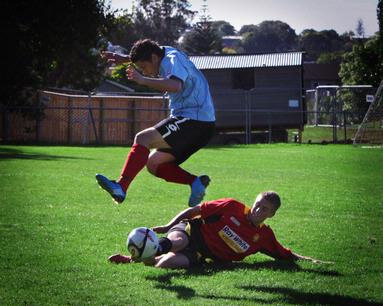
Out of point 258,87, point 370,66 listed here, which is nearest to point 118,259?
point 258,87

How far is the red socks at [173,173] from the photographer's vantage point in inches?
318

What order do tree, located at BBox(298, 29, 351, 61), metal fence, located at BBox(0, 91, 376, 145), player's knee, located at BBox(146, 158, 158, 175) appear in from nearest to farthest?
player's knee, located at BBox(146, 158, 158, 175) → metal fence, located at BBox(0, 91, 376, 145) → tree, located at BBox(298, 29, 351, 61)

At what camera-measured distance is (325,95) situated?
48.2 m

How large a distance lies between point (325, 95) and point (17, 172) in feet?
111

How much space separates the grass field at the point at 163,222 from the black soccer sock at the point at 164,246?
23 centimetres

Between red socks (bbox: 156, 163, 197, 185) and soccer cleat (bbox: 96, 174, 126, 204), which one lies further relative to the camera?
red socks (bbox: 156, 163, 197, 185)

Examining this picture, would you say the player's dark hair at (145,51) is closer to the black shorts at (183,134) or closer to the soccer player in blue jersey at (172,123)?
the soccer player in blue jersey at (172,123)

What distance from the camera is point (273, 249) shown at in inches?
297

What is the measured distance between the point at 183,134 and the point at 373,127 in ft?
92.3

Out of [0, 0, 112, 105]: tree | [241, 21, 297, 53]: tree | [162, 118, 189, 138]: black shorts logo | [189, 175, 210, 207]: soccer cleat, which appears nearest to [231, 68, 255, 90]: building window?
[0, 0, 112, 105]: tree

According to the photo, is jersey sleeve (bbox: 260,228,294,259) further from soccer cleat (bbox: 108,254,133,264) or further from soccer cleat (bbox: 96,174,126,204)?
soccer cleat (bbox: 96,174,126,204)

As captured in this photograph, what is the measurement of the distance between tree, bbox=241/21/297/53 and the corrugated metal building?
238 feet

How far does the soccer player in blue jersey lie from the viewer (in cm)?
764

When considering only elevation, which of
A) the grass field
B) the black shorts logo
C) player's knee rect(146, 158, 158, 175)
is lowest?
the grass field
